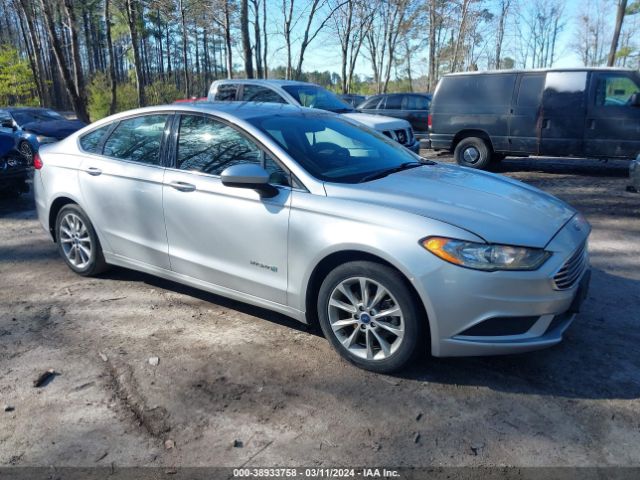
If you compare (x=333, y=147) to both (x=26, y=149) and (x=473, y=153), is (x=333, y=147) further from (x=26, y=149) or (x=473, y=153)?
(x=26, y=149)

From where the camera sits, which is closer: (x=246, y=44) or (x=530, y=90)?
(x=530, y=90)

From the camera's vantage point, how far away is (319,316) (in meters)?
3.38

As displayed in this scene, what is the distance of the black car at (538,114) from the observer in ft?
30.2

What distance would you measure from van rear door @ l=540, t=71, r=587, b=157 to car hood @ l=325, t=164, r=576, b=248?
6633 mm

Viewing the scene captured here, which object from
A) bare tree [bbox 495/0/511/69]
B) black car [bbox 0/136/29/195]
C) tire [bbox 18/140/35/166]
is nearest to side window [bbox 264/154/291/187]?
black car [bbox 0/136/29/195]

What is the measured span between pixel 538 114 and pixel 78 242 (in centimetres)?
842

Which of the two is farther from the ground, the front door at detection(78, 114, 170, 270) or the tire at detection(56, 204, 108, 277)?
the front door at detection(78, 114, 170, 270)

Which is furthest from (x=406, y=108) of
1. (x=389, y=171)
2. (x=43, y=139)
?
(x=389, y=171)

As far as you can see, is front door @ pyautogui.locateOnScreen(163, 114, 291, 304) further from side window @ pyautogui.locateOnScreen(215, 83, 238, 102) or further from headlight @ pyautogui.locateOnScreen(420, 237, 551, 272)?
side window @ pyautogui.locateOnScreen(215, 83, 238, 102)

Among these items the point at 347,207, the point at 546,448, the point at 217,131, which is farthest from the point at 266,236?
the point at 546,448

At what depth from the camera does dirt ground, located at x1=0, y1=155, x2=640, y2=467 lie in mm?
2545

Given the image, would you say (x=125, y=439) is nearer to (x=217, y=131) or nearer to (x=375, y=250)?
(x=375, y=250)

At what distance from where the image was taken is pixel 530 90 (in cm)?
982

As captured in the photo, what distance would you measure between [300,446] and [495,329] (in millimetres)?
1253
